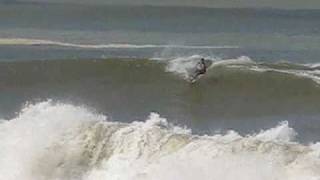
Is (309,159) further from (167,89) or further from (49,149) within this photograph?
(167,89)

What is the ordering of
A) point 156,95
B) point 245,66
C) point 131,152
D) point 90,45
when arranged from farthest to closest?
point 90,45 < point 245,66 < point 156,95 < point 131,152

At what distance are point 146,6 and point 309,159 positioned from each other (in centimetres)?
2694

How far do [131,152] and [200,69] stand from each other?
7.84 m

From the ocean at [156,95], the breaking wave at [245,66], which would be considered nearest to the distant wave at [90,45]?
the ocean at [156,95]

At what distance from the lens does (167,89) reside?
18625mm

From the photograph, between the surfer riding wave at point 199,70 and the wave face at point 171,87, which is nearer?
the wave face at point 171,87

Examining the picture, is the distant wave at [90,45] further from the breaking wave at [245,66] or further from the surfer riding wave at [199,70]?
the surfer riding wave at [199,70]

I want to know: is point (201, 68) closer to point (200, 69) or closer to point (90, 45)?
point (200, 69)

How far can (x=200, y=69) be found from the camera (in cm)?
1975

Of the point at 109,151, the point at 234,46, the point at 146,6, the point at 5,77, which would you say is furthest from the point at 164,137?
the point at 146,6

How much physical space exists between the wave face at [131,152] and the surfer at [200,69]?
642 cm

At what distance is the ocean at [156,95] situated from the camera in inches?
465

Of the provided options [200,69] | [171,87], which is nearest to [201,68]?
[200,69]

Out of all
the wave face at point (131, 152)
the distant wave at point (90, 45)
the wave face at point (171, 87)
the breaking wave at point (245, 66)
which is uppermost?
the distant wave at point (90, 45)
